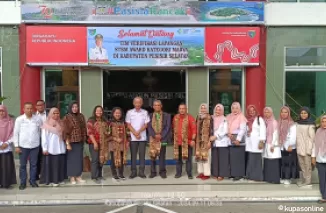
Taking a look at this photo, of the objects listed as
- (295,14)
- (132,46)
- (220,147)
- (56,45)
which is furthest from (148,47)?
(295,14)

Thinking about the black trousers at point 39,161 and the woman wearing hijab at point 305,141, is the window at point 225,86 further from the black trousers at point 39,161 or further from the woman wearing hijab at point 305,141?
the black trousers at point 39,161

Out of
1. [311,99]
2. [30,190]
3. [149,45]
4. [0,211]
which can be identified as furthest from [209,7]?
[0,211]

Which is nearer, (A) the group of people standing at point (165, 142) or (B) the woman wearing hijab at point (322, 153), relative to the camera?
(B) the woman wearing hijab at point (322, 153)

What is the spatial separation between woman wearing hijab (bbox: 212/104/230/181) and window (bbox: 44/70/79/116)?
15.6 ft

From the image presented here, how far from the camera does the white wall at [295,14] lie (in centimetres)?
1079

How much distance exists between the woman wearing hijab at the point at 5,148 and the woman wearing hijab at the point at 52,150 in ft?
2.04

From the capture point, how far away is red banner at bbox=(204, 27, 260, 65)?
34.7 ft

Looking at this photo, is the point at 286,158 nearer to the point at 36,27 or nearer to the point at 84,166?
the point at 84,166

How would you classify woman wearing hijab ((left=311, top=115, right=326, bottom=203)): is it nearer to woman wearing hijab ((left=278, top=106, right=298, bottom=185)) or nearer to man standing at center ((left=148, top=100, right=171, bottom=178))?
woman wearing hijab ((left=278, top=106, right=298, bottom=185))

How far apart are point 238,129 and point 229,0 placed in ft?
15.5

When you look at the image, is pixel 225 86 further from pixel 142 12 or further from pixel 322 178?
pixel 322 178

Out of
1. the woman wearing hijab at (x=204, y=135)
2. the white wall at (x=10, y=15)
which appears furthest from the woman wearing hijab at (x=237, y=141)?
the white wall at (x=10, y=15)

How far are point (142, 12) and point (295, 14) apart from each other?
440 centimetres

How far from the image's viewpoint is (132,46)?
Result: 10492 mm
